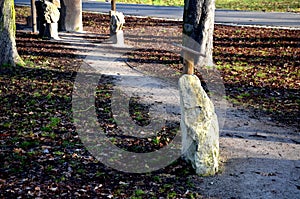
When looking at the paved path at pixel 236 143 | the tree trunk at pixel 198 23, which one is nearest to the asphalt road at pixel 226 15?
the tree trunk at pixel 198 23

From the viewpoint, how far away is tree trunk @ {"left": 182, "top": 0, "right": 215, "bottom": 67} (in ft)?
34.1

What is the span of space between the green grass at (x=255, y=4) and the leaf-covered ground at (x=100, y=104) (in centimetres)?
701

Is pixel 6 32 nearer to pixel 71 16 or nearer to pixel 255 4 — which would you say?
pixel 71 16

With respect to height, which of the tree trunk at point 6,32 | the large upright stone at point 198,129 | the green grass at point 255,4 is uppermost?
the green grass at point 255,4

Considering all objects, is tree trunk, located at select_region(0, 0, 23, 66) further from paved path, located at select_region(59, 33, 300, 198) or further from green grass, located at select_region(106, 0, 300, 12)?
green grass, located at select_region(106, 0, 300, 12)

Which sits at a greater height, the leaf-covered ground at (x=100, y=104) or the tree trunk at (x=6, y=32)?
the tree trunk at (x=6, y=32)

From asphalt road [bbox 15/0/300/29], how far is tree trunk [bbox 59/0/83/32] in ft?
15.9

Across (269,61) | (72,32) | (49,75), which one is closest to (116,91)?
(49,75)

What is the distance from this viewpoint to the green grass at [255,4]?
22484 mm

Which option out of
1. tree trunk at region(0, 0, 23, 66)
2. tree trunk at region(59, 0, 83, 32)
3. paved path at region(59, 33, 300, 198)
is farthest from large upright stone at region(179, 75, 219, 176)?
tree trunk at region(59, 0, 83, 32)

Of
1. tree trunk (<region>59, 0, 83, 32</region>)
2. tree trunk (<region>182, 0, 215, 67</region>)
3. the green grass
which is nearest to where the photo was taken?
tree trunk (<region>182, 0, 215, 67</region>)

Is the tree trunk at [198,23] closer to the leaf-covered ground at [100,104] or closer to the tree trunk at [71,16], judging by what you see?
the leaf-covered ground at [100,104]

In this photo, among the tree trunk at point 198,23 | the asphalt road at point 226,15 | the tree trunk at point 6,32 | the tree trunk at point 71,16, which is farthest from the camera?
the asphalt road at point 226,15

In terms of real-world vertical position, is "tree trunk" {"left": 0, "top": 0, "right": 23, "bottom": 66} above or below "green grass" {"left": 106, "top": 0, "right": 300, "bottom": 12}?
below
